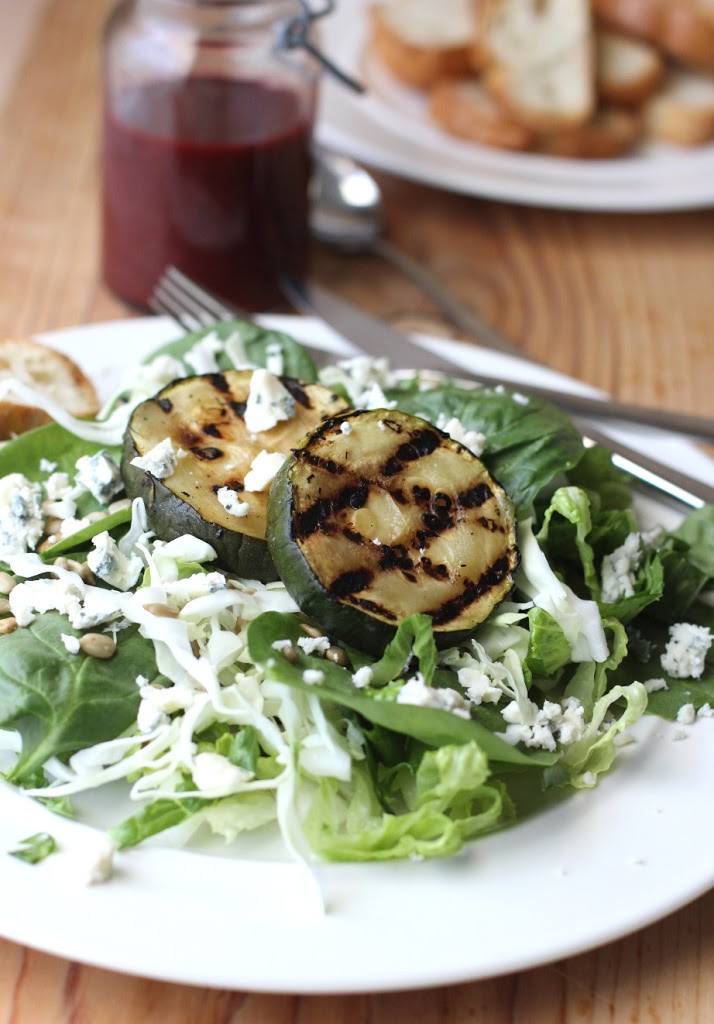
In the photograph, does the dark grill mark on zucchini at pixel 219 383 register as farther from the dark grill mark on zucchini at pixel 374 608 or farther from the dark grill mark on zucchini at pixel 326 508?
the dark grill mark on zucchini at pixel 374 608

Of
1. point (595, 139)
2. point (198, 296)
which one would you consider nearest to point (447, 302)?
point (595, 139)

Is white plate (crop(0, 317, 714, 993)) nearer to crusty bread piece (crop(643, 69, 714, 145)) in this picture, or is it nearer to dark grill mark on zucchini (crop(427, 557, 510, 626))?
dark grill mark on zucchini (crop(427, 557, 510, 626))

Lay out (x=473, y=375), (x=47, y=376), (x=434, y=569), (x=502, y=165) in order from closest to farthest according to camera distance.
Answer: (x=434, y=569) → (x=47, y=376) → (x=473, y=375) → (x=502, y=165)

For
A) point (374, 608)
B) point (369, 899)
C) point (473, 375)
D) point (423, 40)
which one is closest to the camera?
point (369, 899)

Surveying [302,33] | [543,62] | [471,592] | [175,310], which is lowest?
[175,310]

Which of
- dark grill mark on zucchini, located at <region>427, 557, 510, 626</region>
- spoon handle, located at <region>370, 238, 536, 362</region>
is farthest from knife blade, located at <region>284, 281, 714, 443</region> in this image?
dark grill mark on zucchini, located at <region>427, 557, 510, 626</region>

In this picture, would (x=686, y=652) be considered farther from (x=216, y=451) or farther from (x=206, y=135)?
(x=206, y=135)
